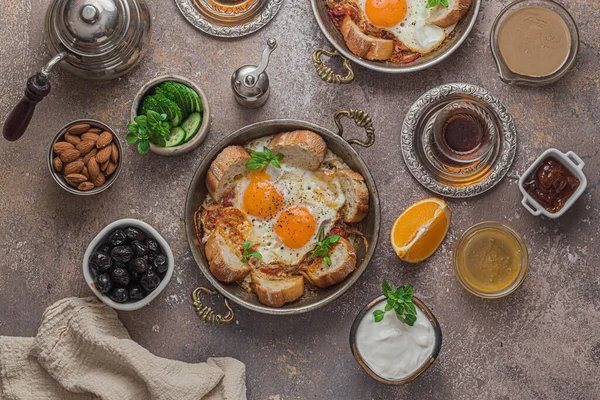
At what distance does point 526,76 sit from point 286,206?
1.64 metres

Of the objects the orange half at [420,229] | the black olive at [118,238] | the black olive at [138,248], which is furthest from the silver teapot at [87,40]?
the orange half at [420,229]

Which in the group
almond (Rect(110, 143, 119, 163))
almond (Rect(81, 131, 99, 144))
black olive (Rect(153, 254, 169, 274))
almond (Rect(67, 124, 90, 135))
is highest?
almond (Rect(67, 124, 90, 135))

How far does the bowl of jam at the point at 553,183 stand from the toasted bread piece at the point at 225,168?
1653mm

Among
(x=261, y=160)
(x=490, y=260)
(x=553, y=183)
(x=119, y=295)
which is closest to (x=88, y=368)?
(x=119, y=295)

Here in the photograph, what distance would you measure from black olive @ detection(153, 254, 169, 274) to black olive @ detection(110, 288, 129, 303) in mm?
210

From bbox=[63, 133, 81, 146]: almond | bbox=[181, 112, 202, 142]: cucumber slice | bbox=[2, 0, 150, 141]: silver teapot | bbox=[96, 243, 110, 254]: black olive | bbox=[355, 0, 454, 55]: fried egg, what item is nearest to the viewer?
bbox=[2, 0, 150, 141]: silver teapot

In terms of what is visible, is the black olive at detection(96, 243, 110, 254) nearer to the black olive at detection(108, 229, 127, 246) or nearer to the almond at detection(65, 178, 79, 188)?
the black olive at detection(108, 229, 127, 246)

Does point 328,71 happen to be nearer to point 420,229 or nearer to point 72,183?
point 420,229

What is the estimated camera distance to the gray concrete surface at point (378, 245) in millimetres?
4160

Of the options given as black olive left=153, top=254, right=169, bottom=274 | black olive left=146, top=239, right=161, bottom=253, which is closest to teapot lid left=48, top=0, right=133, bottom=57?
black olive left=146, top=239, right=161, bottom=253

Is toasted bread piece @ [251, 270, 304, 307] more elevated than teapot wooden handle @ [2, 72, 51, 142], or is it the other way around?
teapot wooden handle @ [2, 72, 51, 142]

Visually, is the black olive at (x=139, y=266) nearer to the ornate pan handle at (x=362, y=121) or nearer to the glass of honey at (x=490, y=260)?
the ornate pan handle at (x=362, y=121)

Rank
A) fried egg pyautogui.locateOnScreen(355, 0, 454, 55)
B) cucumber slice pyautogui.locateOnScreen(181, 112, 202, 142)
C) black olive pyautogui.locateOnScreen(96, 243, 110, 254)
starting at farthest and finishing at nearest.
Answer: fried egg pyautogui.locateOnScreen(355, 0, 454, 55), cucumber slice pyautogui.locateOnScreen(181, 112, 202, 142), black olive pyautogui.locateOnScreen(96, 243, 110, 254)

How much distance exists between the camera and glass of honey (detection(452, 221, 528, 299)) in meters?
4.07
